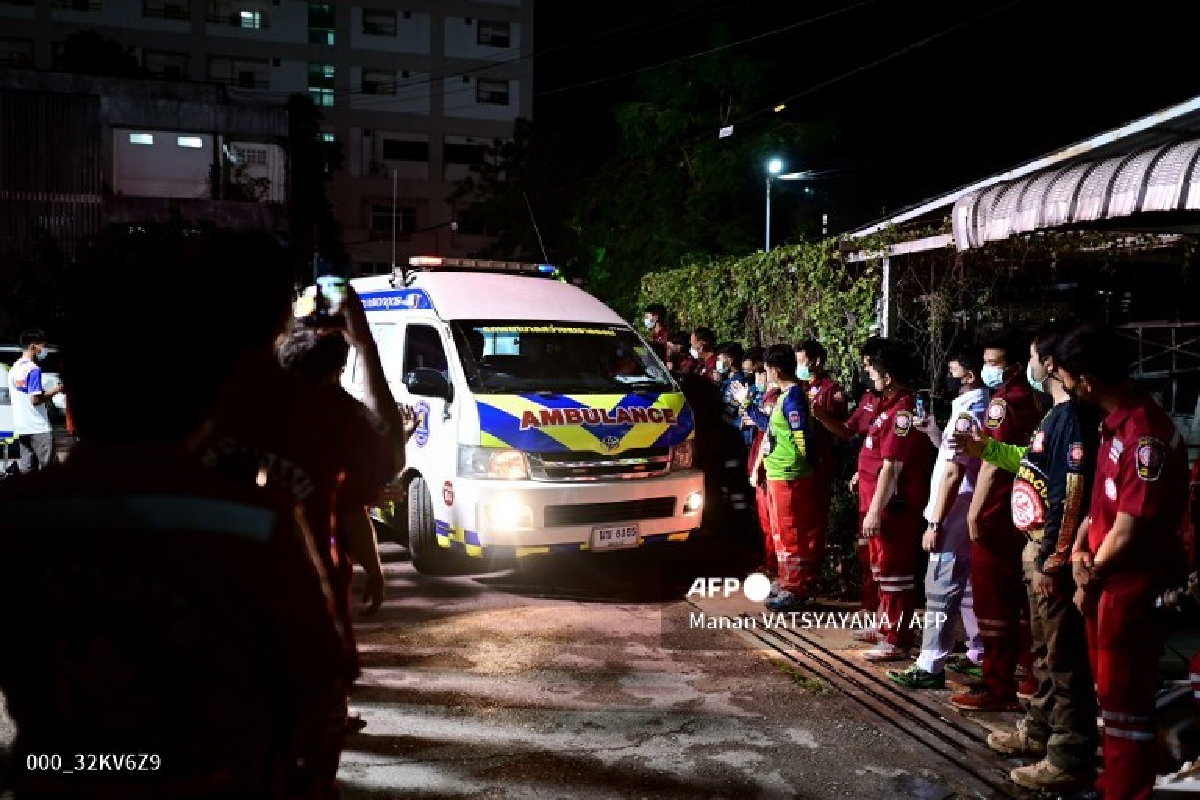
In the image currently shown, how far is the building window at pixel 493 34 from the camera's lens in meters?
46.0

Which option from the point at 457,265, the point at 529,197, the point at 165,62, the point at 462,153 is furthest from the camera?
the point at 462,153

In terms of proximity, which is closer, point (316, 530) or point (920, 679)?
point (316, 530)

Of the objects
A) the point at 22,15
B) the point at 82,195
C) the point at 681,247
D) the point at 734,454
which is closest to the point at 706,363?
the point at 734,454

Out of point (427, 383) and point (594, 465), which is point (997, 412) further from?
point (427, 383)

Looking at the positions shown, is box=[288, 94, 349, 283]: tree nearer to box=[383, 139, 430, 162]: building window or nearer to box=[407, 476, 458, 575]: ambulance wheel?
box=[383, 139, 430, 162]: building window

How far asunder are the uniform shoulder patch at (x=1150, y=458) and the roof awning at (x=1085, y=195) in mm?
2312

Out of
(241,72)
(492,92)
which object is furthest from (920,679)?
(241,72)

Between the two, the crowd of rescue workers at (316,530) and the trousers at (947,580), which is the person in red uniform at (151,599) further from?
the trousers at (947,580)

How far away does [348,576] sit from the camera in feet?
12.1

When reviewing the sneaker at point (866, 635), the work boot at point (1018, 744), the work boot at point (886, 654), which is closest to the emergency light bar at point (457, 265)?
the sneaker at point (866, 635)

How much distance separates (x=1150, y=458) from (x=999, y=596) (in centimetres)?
163

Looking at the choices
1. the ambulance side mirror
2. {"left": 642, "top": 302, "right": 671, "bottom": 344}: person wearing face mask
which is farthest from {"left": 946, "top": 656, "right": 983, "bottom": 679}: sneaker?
{"left": 642, "top": 302, "right": 671, "bottom": 344}: person wearing face mask

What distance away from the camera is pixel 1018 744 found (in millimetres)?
4434

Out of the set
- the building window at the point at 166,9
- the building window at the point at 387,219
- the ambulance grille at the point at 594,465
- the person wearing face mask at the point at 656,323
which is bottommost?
the ambulance grille at the point at 594,465
